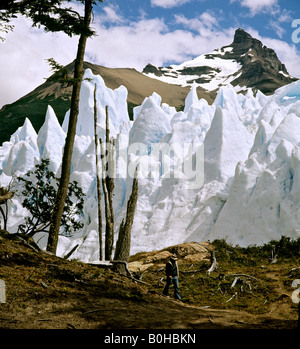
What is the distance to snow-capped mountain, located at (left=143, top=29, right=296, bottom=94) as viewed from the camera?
95.6m

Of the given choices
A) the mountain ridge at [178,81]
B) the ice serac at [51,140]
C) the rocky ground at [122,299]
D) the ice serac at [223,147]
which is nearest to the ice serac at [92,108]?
the ice serac at [51,140]

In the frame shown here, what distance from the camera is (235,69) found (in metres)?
116

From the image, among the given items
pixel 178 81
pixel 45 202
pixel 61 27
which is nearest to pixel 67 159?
pixel 61 27

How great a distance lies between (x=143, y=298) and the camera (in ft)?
21.4

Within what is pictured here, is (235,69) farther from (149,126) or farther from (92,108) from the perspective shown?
(149,126)

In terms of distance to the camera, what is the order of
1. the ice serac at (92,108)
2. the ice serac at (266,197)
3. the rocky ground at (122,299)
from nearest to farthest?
the rocky ground at (122,299)
the ice serac at (266,197)
the ice serac at (92,108)

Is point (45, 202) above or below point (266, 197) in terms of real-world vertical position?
below

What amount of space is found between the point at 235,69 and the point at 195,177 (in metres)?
102

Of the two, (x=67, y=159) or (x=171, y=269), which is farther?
(x=67, y=159)

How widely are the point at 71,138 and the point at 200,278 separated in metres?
5.10

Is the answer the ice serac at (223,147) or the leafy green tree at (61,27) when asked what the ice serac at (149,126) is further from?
the leafy green tree at (61,27)

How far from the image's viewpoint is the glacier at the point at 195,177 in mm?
17438

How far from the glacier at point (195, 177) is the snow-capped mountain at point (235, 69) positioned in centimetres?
6277
